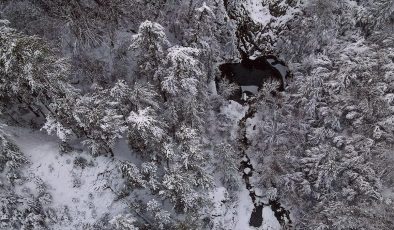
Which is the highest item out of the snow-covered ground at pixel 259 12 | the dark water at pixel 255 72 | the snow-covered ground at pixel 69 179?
the snow-covered ground at pixel 259 12

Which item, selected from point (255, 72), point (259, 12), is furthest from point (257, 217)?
point (259, 12)

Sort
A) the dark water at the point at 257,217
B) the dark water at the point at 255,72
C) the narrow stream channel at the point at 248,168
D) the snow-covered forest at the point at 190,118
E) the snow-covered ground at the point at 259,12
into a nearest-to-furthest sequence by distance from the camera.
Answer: the snow-covered forest at the point at 190,118
the dark water at the point at 257,217
the narrow stream channel at the point at 248,168
the dark water at the point at 255,72
the snow-covered ground at the point at 259,12

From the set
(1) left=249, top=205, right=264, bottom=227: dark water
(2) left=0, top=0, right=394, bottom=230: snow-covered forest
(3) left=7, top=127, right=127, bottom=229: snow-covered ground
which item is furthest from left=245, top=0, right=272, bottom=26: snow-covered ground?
(3) left=7, top=127, right=127, bottom=229: snow-covered ground

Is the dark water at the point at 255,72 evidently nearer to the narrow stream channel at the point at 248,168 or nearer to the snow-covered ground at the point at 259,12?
the narrow stream channel at the point at 248,168

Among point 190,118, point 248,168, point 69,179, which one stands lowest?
point 69,179

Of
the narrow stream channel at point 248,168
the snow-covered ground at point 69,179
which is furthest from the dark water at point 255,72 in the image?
the snow-covered ground at point 69,179

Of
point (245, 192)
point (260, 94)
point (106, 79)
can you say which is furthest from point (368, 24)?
point (106, 79)

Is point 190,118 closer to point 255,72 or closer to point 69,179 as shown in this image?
point 69,179

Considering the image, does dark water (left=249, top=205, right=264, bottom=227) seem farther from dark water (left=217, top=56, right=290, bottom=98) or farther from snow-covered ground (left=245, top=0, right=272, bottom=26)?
snow-covered ground (left=245, top=0, right=272, bottom=26)
